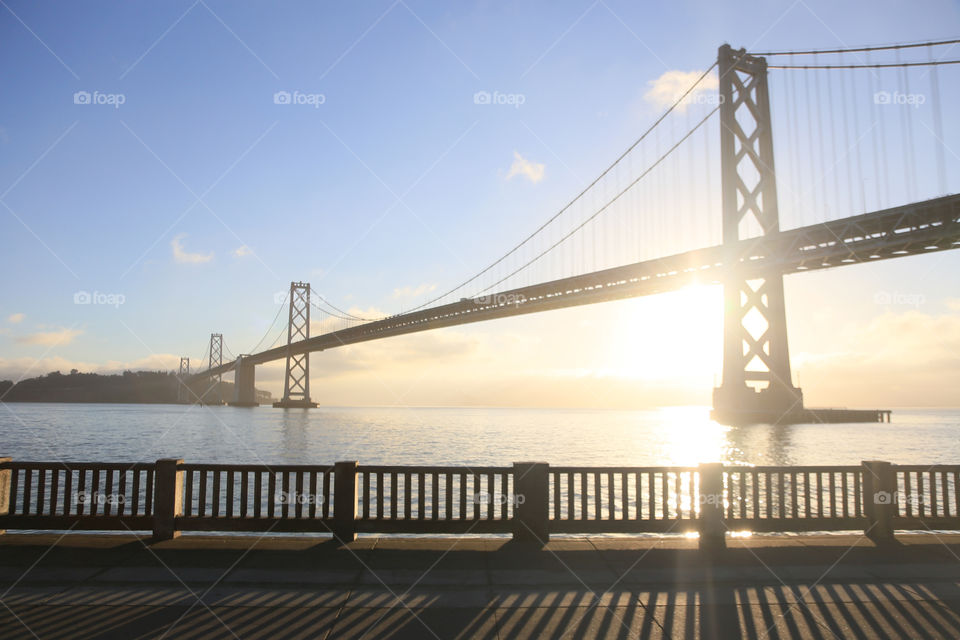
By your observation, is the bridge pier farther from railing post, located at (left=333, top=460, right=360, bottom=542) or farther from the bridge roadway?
railing post, located at (left=333, top=460, right=360, bottom=542)

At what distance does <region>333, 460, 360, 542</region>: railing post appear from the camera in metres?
8.15

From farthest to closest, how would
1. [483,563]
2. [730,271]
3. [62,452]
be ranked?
[730,271], [62,452], [483,563]

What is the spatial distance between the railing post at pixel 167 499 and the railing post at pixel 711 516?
6426mm

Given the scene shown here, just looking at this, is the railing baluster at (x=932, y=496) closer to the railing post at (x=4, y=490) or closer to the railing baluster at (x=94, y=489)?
the railing baluster at (x=94, y=489)

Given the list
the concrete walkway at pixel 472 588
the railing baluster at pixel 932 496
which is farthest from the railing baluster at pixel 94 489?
the railing baluster at pixel 932 496

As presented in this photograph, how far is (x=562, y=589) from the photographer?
21.0 feet

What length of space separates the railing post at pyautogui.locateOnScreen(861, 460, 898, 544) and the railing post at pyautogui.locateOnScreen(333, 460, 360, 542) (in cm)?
668

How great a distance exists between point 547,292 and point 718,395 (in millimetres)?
18461

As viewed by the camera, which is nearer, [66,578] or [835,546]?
[66,578]

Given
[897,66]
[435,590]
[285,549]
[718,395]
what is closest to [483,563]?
[435,590]

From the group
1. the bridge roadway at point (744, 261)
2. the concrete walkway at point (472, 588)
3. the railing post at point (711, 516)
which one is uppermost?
the bridge roadway at point (744, 261)

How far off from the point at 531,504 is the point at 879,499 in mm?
4574

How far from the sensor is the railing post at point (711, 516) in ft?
25.7

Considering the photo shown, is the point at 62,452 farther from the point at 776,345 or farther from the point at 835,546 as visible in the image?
the point at 776,345
